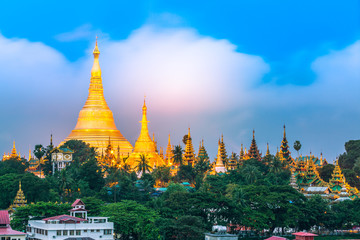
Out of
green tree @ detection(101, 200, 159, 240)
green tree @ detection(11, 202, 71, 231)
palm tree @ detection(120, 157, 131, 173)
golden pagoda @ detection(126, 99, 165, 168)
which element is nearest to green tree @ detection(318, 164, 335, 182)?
golden pagoda @ detection(126, 99, 165, 168)

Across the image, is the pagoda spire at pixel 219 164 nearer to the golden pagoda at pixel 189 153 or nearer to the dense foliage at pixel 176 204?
the golden pagoda at pixel 189 153

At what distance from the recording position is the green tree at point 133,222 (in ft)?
244

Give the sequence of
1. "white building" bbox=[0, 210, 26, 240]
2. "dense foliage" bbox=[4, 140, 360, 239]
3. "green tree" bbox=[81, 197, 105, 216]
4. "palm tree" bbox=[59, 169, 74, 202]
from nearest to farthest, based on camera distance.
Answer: "white building" bbox=[0, 210, 26, 240] < "dense foliage" bbox=[4, 140, 360, 239] < "green tree" bbox=[81, 197, 105, 216] < "palm tree" bbox=[59, 169, 74, 202]

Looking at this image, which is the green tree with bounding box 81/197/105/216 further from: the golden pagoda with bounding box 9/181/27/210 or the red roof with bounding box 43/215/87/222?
the red roof with bounding box 43/215/87/222

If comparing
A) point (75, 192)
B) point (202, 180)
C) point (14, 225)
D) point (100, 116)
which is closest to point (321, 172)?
point (202, 180)

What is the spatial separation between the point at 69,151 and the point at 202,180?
1861cm

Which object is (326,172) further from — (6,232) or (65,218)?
(6,232)

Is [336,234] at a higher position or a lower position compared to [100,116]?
lower

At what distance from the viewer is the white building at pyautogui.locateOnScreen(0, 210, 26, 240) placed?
66812 mm

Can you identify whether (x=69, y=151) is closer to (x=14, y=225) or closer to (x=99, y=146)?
(x=99, y=146)

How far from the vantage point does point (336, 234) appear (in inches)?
3472

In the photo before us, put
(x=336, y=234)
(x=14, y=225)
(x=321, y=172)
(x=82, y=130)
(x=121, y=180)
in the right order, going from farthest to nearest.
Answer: (x=82, y=130) → (x=321, y=172) → (x=121, y=180) → (x=336, y=234) → (x=14, y=225)

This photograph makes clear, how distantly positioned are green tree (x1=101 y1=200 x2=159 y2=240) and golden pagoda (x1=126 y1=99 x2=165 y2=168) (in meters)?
49.4

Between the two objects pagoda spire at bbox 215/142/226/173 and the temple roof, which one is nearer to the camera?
the temple roof
